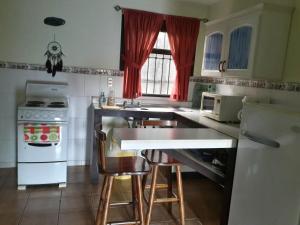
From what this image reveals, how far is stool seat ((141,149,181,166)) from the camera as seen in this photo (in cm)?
211

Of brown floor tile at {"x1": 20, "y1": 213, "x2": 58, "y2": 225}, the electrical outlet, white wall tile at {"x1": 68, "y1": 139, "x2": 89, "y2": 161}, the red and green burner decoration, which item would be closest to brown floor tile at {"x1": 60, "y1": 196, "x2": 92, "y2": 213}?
brown floor tile at {"x1": 20, "y1": 213, "x2": 58, "y2": 225}

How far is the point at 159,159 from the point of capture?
221 centimetres

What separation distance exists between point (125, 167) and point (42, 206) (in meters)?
1.11

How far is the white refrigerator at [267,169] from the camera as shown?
1.34m

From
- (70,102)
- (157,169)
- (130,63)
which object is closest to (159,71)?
(130,63)

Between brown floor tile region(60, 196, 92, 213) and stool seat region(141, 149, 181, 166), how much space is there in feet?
2.71

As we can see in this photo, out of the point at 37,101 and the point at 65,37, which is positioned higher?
the point at 65,37

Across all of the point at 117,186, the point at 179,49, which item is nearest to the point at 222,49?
the point at 179,49

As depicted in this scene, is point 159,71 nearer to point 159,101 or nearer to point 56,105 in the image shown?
point 159,101

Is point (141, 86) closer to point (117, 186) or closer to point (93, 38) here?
point (93, 38)

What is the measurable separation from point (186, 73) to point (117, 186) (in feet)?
5.85

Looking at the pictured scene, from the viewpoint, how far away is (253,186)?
162cm

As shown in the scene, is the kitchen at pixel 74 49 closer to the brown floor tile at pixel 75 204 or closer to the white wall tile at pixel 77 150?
the white wall tile at pixel 77 150

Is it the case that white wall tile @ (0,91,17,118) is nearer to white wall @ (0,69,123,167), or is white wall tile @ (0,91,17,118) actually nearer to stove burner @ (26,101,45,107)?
white wall @ (0,69,123,167)
